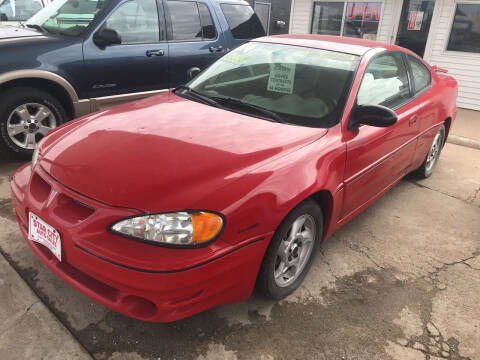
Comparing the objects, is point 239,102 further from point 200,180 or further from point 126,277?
point 126,277

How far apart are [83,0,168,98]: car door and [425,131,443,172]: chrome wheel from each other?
314 centimetres

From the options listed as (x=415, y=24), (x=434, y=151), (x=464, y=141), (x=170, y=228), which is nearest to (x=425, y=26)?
(x=415, y=24)

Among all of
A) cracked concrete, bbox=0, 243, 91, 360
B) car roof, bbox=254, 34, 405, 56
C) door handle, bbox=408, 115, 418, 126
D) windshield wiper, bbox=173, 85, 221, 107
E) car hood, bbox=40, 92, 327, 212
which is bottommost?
cracked concrete, bbox=0, 243, 91, 360

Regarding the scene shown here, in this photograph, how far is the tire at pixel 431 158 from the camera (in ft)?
14.0

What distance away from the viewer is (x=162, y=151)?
2160mm

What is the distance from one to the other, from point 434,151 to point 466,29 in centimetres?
474

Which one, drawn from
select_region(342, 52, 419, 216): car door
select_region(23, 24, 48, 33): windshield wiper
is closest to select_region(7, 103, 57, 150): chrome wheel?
select_region(23, 24, 48, 33): windshield wiper

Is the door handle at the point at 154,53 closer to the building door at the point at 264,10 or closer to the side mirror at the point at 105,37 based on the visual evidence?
the side mirror at the point at 105,37

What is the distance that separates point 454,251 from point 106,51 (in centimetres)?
386

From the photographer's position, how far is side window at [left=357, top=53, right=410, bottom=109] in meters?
2.88

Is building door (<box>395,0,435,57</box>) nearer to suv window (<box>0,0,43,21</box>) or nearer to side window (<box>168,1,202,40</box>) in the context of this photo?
side window (<box>168,1,202,40</box>)

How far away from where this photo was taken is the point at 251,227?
1.94 metres

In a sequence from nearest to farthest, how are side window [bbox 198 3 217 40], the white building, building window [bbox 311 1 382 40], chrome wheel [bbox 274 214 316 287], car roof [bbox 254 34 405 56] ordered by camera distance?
chrome wheel [bbox 274 214 316 287], car roof [bbox 254 34 405 56], side window [bbox 198 3 217 40], the white building, building window [bbox 311 1 382 40]

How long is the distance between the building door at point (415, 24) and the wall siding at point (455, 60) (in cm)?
27
